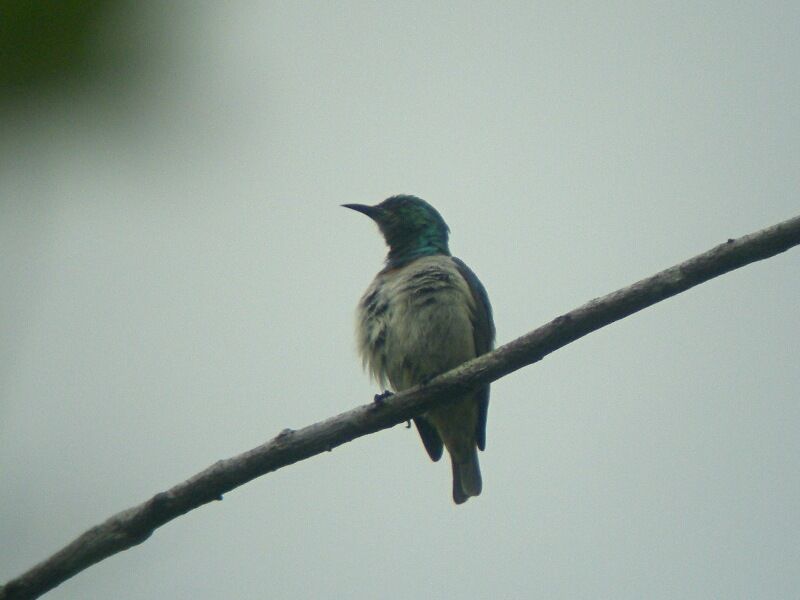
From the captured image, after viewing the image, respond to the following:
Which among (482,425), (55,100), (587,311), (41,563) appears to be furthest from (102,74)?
(482,425)

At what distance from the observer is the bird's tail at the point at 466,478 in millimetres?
6605

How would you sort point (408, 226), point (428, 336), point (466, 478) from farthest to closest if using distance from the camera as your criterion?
point (408, 226), point (466, 478), point (428, 336)

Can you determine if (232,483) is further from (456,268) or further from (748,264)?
(456,268)

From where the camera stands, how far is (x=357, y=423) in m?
4.32

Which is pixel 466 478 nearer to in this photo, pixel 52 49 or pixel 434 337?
pixel 434 337

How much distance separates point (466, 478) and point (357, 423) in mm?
2540

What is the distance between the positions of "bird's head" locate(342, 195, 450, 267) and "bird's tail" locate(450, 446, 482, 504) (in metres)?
1.73

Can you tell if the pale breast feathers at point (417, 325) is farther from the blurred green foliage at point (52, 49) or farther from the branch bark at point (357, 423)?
the blurred green foliage at point (52, 49)

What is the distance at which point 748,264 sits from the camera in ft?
12.9

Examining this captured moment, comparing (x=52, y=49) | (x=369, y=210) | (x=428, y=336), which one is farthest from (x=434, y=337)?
(x=52, y=49)

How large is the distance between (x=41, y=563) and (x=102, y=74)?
9.22 ft

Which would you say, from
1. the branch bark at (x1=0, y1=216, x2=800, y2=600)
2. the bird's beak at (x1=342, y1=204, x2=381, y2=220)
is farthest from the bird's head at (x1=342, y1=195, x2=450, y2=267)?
the branch bark at (x1=0, y1=216, x2=800, y2=600)

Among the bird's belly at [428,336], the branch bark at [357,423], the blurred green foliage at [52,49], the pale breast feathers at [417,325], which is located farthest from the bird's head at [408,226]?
the blurred green foliage at [52,49]

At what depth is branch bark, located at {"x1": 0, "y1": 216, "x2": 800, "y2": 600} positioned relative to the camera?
3.55 m
